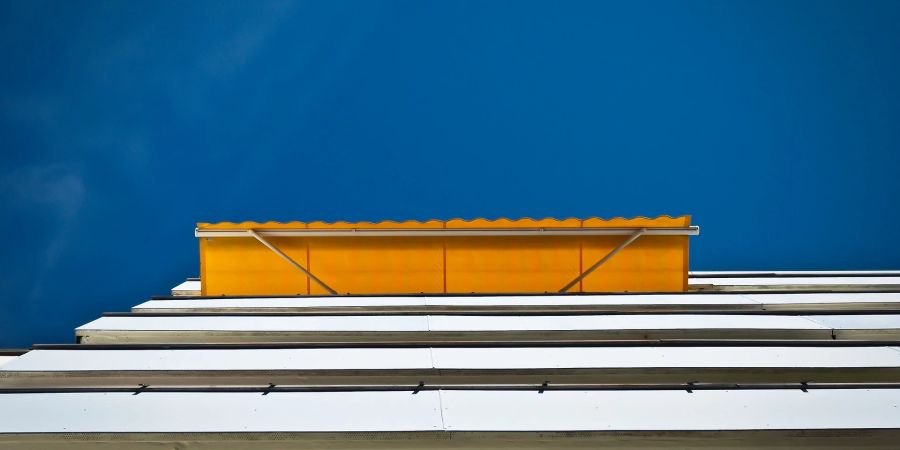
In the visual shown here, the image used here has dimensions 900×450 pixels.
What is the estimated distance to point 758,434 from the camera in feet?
6.91

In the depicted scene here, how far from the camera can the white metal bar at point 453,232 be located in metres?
5.52

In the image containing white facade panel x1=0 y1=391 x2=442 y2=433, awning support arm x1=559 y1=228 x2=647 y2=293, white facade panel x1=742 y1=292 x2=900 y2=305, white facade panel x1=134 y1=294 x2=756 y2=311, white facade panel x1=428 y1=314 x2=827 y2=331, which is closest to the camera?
white facade panel x1=0 y1=391 x2=442 y2=433

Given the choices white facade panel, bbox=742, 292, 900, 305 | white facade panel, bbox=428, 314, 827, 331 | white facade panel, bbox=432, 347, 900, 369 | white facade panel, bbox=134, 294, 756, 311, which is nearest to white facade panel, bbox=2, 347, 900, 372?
white facade panel, bbox=432, 347, 900, 369

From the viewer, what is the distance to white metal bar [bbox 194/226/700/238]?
552 cm

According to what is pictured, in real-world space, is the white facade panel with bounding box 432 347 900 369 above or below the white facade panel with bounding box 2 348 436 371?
above

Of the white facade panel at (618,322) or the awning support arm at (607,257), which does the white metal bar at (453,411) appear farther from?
the awning support arm at (607,257)

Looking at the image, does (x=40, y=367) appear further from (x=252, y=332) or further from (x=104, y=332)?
(x=252, y=332)

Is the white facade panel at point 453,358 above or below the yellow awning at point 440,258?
below

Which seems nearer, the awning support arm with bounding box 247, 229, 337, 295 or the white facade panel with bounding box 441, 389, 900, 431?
the white facade panel with bounding box 441, 389, 900, 431

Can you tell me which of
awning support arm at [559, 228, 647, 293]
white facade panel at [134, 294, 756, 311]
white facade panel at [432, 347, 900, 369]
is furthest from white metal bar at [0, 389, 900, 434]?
awning support arm at [559, 228, 647, 293]

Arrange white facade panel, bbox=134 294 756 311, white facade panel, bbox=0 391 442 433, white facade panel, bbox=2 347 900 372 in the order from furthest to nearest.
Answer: white facade panel, bbox=134 294 756 311 < white facade panel, bbox=2 347 900 372 < white facade panel, bbox=0 391 442 433

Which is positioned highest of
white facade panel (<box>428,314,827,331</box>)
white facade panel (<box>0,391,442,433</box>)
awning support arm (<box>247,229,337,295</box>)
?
awning support arm (<box>247,229,337,295</box>)

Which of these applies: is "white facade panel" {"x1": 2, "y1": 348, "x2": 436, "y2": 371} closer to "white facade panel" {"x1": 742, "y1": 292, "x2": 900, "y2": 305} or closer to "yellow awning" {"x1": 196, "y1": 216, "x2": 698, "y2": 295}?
"yellow awning" {"x1": 196, "y1": 216, "x2": 698, "y2": 295}

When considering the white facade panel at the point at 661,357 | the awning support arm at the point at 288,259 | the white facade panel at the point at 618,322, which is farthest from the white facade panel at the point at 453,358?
the awning support arm at the point at 288,259
